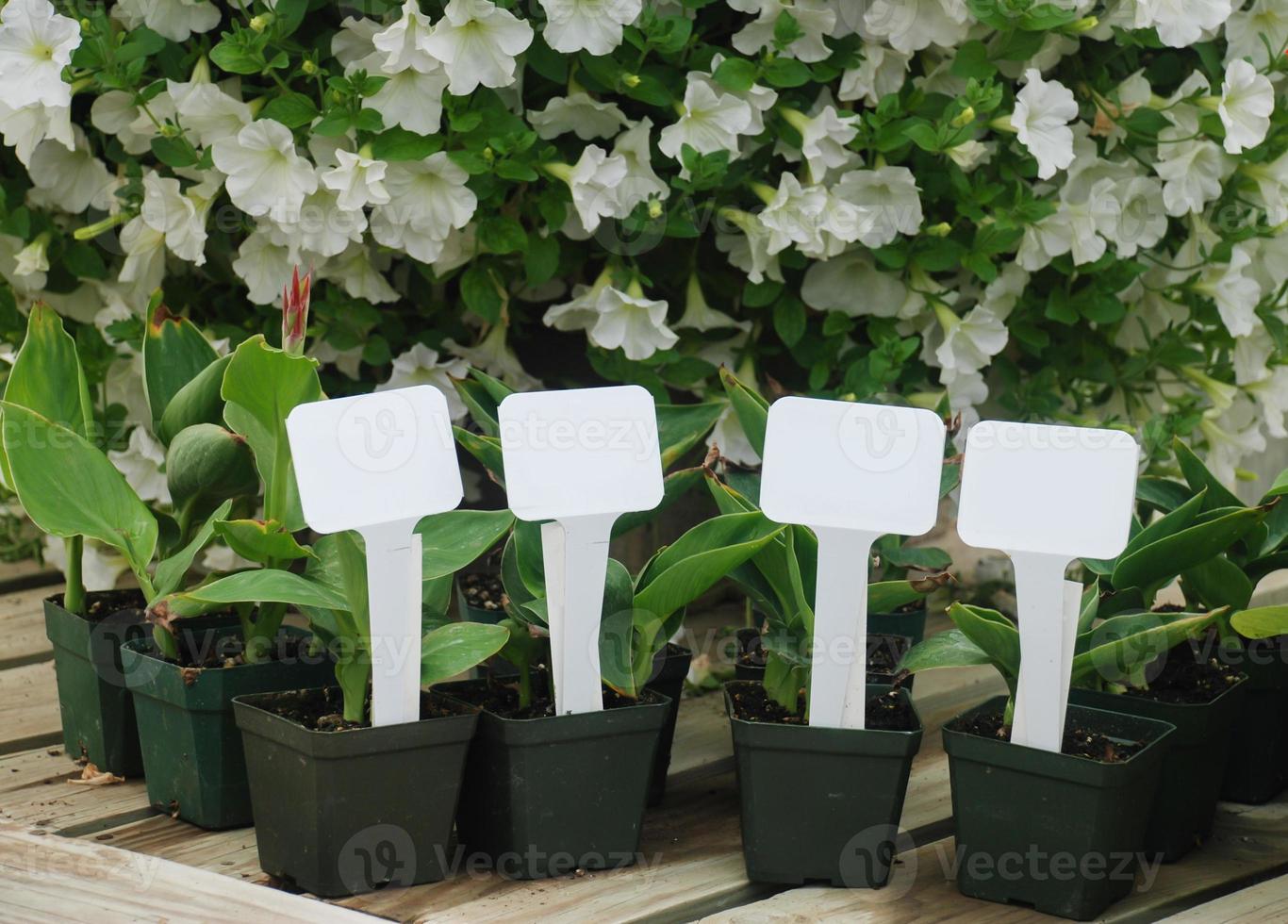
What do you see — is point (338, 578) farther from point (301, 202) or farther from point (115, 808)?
point (301, 202)

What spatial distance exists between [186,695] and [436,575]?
0.21 meters

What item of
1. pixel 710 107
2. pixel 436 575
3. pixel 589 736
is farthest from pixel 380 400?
pixel 710 107

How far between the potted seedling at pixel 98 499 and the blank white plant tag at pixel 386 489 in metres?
0.13

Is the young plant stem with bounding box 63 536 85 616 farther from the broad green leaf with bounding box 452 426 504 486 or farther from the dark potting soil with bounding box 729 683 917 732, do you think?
the dark potting soil with bounding box 729 683 917 732

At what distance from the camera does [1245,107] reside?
4.43ft

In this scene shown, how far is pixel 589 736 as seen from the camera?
37.8 inches

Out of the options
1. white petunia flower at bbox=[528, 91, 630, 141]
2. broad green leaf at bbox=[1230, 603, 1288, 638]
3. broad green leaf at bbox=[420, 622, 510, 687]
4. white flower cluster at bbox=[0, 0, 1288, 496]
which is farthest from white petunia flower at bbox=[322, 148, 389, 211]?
broad green leaf at bbox=[1230, 603, 1288, 638]

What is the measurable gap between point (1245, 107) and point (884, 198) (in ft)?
1.14

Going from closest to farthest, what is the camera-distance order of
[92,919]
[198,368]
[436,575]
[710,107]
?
[92,919] → [436,575] → [198,368] → [710,107]

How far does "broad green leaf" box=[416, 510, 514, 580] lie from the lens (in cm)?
104

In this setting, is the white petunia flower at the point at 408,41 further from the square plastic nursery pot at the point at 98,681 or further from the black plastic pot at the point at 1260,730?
the black plastic pot at the point at 1260,730

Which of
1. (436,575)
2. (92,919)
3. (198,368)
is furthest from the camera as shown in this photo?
(198,368)

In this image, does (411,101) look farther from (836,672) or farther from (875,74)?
(836,672)

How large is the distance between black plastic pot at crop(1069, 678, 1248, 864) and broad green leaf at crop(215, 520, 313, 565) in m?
0.58
